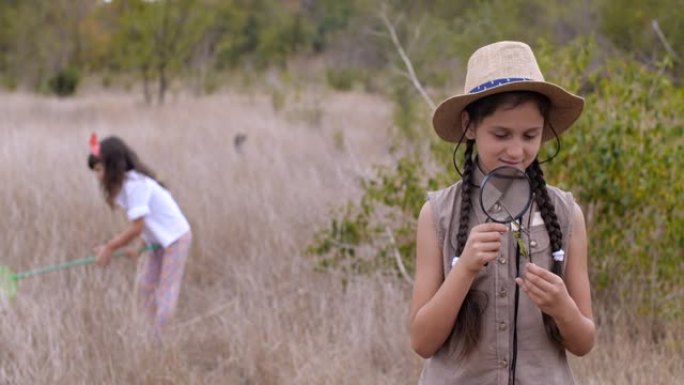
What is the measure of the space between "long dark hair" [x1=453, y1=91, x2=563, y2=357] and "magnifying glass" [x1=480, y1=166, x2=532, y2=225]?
0.06m

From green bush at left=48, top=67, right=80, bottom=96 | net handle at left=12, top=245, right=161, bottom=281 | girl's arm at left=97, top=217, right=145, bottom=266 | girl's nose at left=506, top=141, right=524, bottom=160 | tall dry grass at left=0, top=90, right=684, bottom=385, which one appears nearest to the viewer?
girl's nose at left=506, top=141, right=524, bottom=160

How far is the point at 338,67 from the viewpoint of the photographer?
24.5 metres

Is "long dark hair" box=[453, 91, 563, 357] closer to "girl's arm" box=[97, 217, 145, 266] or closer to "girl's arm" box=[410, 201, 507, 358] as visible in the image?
"girl's arm" box=[410, 201, 507, 358]

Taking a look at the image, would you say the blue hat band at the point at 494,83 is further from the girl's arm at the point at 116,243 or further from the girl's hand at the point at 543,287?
the girl's arm at the point at 116,243

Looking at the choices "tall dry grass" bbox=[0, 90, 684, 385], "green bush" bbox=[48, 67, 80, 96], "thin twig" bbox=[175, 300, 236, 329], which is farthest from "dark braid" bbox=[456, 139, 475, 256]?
"green bush" bbox=[48, 67, 80, 96]

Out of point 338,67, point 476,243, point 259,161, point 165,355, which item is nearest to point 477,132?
point 476,243

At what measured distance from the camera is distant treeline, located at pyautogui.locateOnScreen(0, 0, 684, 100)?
8.52m

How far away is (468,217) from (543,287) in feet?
0.82

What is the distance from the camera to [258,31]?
2891 cm

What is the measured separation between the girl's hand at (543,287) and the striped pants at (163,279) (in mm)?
3121

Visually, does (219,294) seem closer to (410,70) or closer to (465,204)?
(410,70)

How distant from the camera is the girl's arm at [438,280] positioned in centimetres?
166

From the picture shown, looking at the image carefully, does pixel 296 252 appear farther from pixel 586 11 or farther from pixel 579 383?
pixel 586 11

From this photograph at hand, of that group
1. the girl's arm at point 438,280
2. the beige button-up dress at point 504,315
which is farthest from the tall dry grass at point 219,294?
the girl's arm at point 438,280
